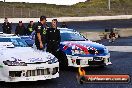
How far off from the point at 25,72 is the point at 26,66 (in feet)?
0.47

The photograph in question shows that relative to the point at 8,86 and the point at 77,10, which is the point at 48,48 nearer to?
the point at 8,86

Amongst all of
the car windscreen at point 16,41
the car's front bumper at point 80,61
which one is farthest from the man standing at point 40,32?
the car's front bumper at point 80,61

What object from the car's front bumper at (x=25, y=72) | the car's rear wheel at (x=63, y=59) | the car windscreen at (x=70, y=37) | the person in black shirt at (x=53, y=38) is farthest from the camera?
the car windscreen at (x=70, y=37)

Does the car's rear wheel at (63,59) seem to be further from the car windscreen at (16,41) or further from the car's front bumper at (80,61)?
the car windscreen at (16,41)

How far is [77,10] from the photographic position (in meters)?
74.3

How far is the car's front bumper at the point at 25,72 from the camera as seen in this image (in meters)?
8.96

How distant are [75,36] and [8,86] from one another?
4221 millimetres

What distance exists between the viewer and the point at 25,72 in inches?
356

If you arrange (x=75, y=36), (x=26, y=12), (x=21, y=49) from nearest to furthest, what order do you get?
(x=21, y=49)
(x=75, y=36)
(x=26, y=12)

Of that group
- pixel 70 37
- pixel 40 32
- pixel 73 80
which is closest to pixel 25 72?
pixel 73 80

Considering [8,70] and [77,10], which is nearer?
[8,70]

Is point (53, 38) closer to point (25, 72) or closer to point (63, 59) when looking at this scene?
point (63, 59)

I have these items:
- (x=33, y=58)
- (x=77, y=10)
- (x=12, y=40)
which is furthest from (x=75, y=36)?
(x=77, y=10)

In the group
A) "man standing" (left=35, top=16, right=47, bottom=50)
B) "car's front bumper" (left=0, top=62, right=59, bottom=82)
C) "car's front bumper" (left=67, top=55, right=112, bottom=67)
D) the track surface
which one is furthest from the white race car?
"car's front bumper" (left=67, top=55, right=112, bottom=67)
